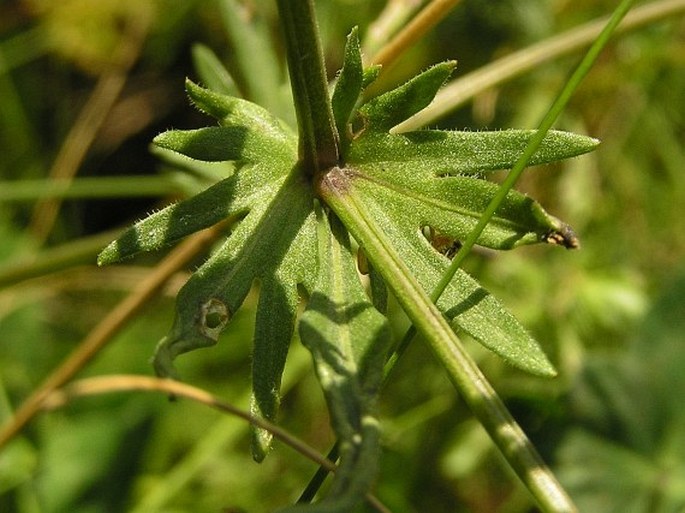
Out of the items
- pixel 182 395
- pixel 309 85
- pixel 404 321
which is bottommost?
pixel 404 321

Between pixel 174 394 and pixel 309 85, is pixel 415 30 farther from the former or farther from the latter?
pixel 174 394

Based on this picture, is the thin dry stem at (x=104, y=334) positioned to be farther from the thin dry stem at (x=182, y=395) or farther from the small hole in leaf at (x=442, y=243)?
the small hole in leaf at (x=442, y=243)

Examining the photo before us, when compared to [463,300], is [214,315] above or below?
above

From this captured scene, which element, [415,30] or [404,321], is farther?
[404,321]

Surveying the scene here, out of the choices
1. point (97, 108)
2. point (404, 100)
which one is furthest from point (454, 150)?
point (97, 108)

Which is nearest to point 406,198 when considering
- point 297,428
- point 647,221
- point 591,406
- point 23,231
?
point 591,406

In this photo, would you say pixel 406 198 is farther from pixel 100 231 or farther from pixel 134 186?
pixel 100 231
